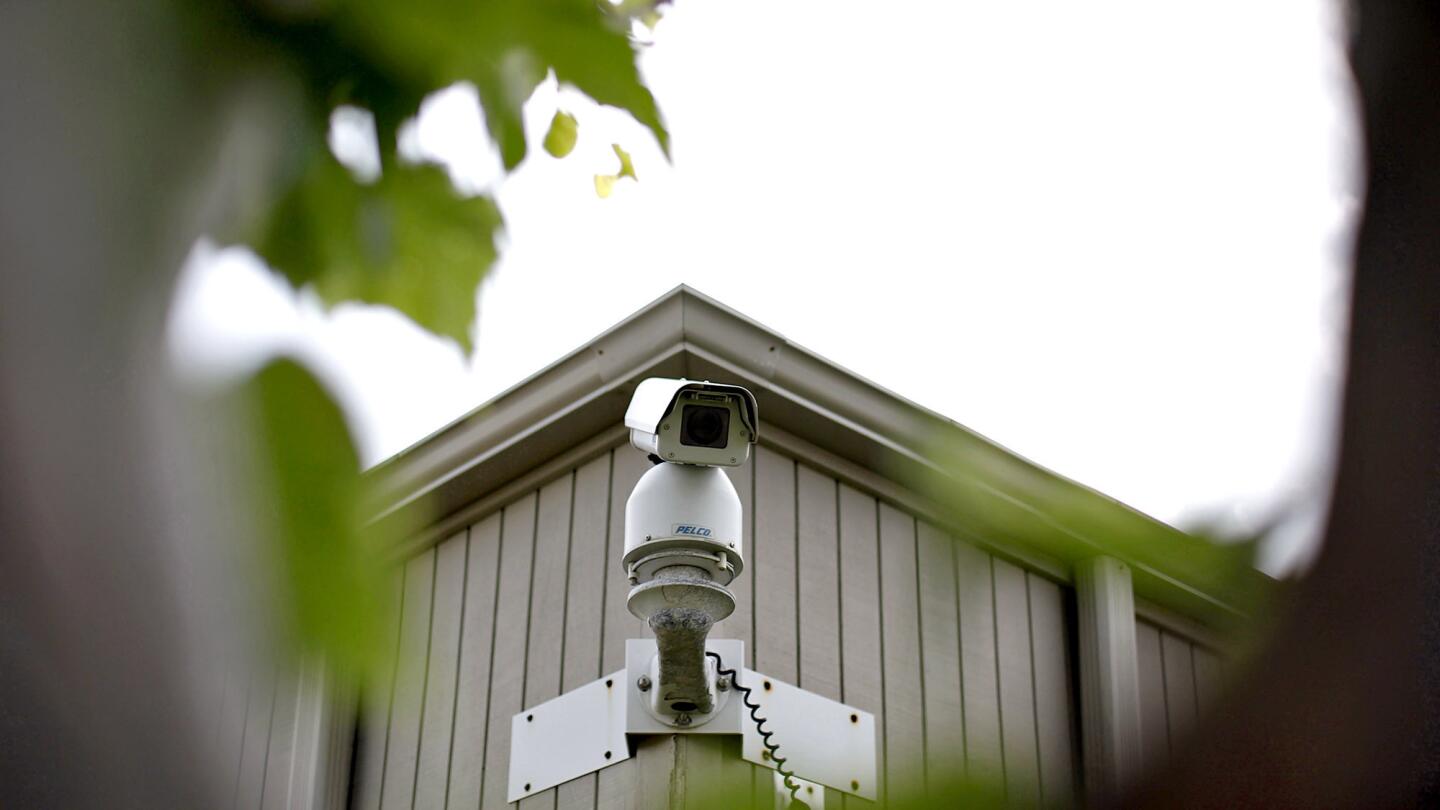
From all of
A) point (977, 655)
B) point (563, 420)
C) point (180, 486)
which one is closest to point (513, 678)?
point (563, 420)

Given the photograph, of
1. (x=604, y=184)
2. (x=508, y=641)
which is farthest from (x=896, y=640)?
(x=604, y=184)

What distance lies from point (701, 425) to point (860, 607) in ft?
2.95

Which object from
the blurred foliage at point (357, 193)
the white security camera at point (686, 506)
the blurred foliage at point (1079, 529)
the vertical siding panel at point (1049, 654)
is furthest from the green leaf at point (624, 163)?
the vertical siding panel at point (1049, 654)

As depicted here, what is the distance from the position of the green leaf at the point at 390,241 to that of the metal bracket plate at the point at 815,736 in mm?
2617

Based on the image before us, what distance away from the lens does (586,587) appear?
351 cm

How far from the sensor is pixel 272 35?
1.69ft

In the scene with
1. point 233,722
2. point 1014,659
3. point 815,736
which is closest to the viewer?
point 233,722

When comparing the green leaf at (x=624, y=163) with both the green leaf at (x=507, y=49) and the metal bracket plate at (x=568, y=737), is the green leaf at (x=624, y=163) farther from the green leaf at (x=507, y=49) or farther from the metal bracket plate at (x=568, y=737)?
the metal bracket plate at (x=568, y=737)

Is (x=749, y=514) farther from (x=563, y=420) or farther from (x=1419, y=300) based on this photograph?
(x=1419, y=300)

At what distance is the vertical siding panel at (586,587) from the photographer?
10.9 ft

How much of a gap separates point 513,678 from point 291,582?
3.13 metres

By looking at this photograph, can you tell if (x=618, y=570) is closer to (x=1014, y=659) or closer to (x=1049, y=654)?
(x=1014, y=659)

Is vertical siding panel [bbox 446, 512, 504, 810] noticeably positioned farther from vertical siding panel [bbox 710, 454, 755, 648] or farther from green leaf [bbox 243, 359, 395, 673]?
green leaf [bbox 243, 359, 395, 673]

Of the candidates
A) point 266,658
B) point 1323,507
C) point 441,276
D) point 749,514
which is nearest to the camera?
point 1323,507
